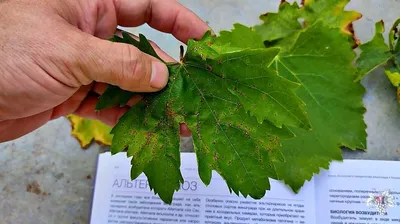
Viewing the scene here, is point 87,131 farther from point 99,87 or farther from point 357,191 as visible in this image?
point 357,191

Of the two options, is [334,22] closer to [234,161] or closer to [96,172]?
[234,161]

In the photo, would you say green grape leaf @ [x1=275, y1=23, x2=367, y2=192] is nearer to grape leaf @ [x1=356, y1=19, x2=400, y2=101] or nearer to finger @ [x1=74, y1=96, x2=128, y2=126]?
grape leaf @ [x1=356, y1=19, x2=400, y2=101]

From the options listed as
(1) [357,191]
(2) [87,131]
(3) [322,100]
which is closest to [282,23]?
(3) [322,100]

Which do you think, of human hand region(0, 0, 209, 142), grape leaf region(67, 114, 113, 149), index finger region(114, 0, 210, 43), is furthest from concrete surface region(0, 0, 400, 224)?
human hand region(0, 0, 209, 142)

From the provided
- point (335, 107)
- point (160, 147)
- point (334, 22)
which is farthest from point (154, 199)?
point (334, 22)

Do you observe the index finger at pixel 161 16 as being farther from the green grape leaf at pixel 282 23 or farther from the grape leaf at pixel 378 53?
the grape leaf at pixel 378 53
